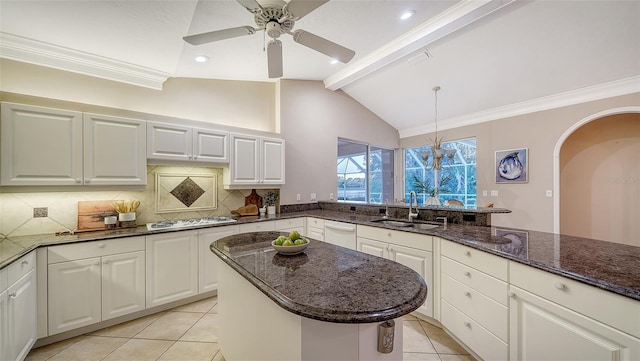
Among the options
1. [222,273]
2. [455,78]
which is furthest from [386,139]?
[222,273]

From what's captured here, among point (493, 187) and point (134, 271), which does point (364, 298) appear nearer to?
point (134, 271)

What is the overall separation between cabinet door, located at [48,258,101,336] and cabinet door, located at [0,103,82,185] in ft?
2.53

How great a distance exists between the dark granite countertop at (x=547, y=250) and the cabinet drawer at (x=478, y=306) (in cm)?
36

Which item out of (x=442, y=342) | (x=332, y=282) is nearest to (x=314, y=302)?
(x=332, y=282)

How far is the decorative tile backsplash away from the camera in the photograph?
226cm

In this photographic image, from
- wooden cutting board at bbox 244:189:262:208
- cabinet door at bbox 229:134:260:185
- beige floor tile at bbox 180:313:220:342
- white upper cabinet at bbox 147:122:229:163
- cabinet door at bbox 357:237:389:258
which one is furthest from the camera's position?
wooden cutting board at bbox 244:189:262:208

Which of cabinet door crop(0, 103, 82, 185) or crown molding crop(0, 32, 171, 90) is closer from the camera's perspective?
cabinet door crop(0, 103, 82, 185)

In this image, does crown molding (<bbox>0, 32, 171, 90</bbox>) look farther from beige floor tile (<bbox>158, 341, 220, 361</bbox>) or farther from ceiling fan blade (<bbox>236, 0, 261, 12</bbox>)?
beige floor tile (<bbox>158, 341, 220, 361</bbox>)

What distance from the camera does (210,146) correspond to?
10.3ft

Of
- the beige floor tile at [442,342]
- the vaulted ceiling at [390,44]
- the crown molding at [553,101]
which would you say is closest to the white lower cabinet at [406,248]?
the beige floor tile at [442,342]

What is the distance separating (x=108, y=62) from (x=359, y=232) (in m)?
3.36

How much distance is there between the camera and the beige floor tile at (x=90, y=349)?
1965 mm

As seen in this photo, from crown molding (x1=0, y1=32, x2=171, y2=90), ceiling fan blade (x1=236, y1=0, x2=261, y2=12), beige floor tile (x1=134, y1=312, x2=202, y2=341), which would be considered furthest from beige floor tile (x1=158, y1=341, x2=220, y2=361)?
crown molding (x1=0, y1=32, x2=171, y2=90)

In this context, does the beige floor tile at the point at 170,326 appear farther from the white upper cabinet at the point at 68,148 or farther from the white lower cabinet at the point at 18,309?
the white upper cabinet at the point at 68,148
